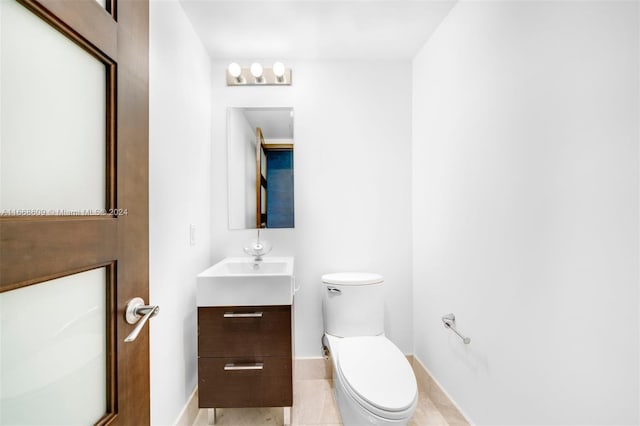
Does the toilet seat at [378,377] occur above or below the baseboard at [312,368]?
above

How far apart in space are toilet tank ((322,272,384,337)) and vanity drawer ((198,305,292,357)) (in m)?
0.45

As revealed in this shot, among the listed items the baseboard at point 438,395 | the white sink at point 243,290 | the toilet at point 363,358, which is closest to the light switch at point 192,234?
the white sink at point 243,290

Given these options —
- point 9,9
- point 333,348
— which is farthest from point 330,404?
point 9,9

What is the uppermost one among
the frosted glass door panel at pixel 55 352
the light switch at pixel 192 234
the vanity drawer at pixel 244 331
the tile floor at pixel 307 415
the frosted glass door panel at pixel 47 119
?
the frosted glass door panel at pixel 47 119

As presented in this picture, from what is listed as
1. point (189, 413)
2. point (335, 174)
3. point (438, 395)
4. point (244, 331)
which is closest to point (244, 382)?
point (244, 331)

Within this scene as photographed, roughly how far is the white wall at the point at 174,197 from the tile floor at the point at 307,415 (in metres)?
0.27

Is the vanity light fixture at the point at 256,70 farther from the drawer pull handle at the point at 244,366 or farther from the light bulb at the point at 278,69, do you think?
the drawer pull handle at the point at 244,366

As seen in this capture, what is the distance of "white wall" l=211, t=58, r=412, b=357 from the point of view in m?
2.24

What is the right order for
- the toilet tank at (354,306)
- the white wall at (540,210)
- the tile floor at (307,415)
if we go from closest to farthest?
the white wall at (540,210)
the tile floor at (307,415)
the toilet tank at (354,306)

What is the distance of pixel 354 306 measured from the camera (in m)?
1.97

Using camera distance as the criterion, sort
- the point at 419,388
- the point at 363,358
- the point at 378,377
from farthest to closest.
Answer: the point at 419,388, the point at 363,358, the point at 378,377

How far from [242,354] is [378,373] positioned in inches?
27.0

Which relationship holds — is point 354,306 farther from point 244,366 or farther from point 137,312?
point 137,312

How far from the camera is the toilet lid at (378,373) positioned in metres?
1.32
